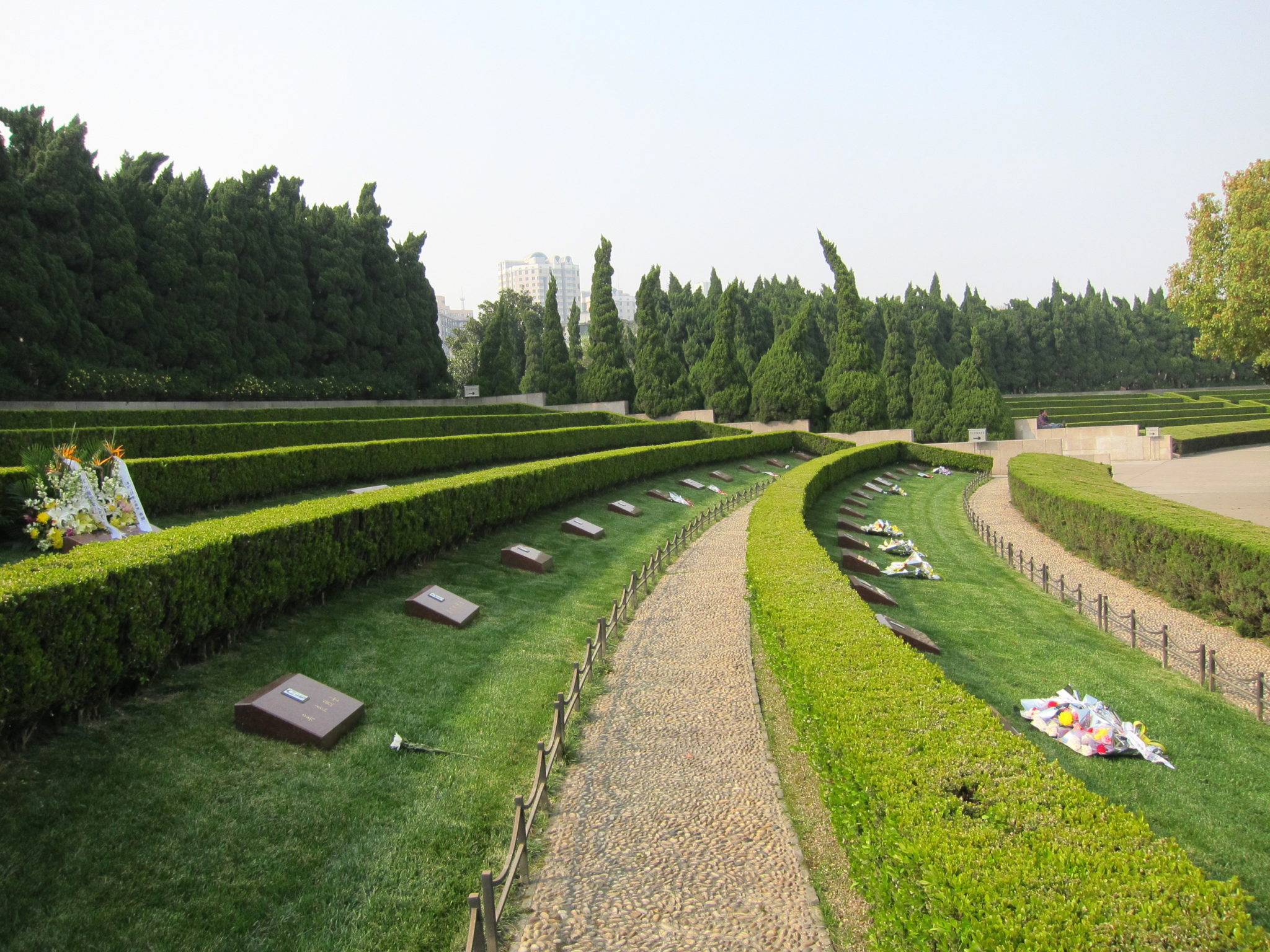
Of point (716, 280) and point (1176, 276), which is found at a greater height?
→ point (716, 280)

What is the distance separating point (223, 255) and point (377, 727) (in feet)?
103

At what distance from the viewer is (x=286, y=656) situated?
7996 millimetres

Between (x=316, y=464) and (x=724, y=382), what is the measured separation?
34.3m

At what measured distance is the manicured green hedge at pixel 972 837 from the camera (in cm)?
312

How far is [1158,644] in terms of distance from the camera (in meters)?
11.2

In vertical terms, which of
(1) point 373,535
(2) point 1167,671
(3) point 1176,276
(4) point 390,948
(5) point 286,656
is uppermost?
(3) point 1176,276

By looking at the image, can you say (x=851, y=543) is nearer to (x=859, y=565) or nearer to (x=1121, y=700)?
(x=859, y=565)

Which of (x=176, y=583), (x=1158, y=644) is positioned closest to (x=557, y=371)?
(x=1158, y=644)

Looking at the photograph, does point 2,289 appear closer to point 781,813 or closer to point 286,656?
point 286,656

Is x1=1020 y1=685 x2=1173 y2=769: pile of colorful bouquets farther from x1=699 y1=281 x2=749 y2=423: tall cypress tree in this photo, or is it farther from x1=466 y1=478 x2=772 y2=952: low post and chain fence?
x1=699 y1=281 x2=749 y2=423: tall cypress tree

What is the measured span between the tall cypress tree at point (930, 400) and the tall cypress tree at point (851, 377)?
1.96 m

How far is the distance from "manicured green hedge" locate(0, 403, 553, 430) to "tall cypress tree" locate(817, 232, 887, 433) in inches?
864

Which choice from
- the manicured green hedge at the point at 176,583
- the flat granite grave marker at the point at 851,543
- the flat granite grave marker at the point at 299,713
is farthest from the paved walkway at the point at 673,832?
the flat granite grave marker at the point at 851,543

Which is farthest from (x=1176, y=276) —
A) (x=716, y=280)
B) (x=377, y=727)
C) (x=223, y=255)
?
(x=716, y=280)
